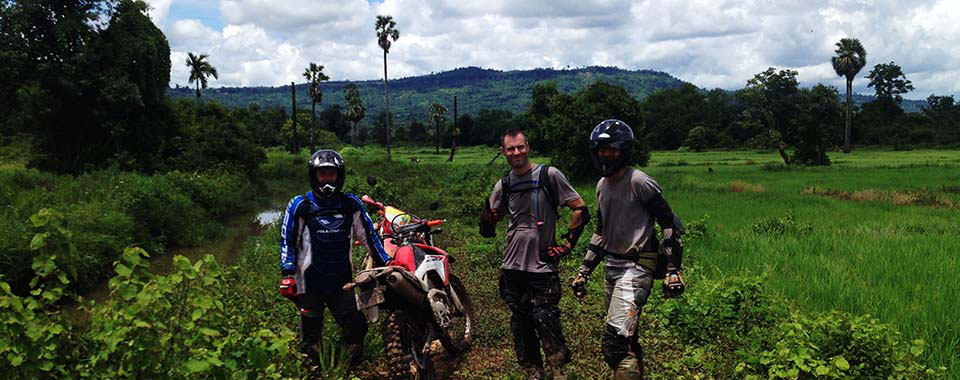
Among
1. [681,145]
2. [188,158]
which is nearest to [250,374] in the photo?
[188,158]

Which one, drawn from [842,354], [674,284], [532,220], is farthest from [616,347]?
[842,354]

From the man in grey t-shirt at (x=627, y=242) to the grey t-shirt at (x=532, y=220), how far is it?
0.47 metres

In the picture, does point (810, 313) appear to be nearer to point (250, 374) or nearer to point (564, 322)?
point (564, 322)

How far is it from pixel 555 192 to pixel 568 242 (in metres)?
0.41

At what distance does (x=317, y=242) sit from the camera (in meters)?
4.18

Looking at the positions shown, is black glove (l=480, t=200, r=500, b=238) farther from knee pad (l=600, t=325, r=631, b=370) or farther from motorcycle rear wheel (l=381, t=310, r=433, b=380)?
knee pad (l=600, t=325, r=631, b=370)

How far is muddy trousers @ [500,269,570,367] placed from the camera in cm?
441

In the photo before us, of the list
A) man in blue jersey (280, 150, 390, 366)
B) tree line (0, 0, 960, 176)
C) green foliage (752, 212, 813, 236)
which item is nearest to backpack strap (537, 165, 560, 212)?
man in blue jersey (280, 150, 390, 366)

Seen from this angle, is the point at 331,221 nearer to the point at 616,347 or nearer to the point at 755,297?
the point at 616,347

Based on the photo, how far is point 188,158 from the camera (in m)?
23.8

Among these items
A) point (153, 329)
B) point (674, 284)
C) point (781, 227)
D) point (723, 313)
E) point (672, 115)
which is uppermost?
point (672, 115)

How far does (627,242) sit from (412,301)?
166 centimetres

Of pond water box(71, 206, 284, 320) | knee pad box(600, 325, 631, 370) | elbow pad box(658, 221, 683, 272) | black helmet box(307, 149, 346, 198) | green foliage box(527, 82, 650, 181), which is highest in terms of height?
green foliage box(527, 82, 650, 181)

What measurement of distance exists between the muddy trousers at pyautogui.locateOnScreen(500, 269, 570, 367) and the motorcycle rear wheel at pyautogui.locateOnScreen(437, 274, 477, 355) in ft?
2.59
